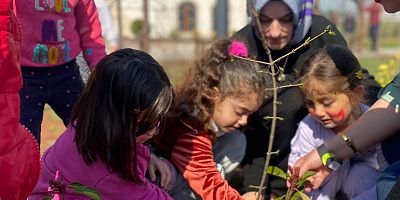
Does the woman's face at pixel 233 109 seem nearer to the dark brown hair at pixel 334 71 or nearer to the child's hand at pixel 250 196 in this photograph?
the dark brown hair at pixel 334 71

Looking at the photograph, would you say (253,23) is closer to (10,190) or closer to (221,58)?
(221,58)

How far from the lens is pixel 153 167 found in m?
2.62

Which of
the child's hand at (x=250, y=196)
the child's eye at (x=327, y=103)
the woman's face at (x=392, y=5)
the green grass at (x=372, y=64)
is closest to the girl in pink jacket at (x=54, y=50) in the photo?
the child's hand at (x=250, y=196)

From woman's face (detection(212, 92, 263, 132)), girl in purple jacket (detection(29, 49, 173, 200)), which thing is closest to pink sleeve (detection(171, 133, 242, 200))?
woman's face (detection(212, 92, 263, 132))

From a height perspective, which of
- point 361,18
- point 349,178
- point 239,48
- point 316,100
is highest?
point 239,48

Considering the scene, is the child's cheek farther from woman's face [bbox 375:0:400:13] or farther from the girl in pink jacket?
the girl in pink jacket

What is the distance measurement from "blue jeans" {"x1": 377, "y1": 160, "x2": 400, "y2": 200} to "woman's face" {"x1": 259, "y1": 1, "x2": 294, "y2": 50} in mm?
915

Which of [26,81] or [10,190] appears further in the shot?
[26,81]

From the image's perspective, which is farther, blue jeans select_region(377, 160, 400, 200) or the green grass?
the green grass

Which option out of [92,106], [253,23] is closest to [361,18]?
[253,23]

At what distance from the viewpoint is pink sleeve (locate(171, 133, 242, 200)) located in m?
Answer: 2.48

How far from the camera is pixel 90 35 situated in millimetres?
2816

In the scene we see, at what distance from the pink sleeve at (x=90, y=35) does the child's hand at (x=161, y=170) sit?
1.76 feet

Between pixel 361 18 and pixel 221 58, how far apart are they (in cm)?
1415
